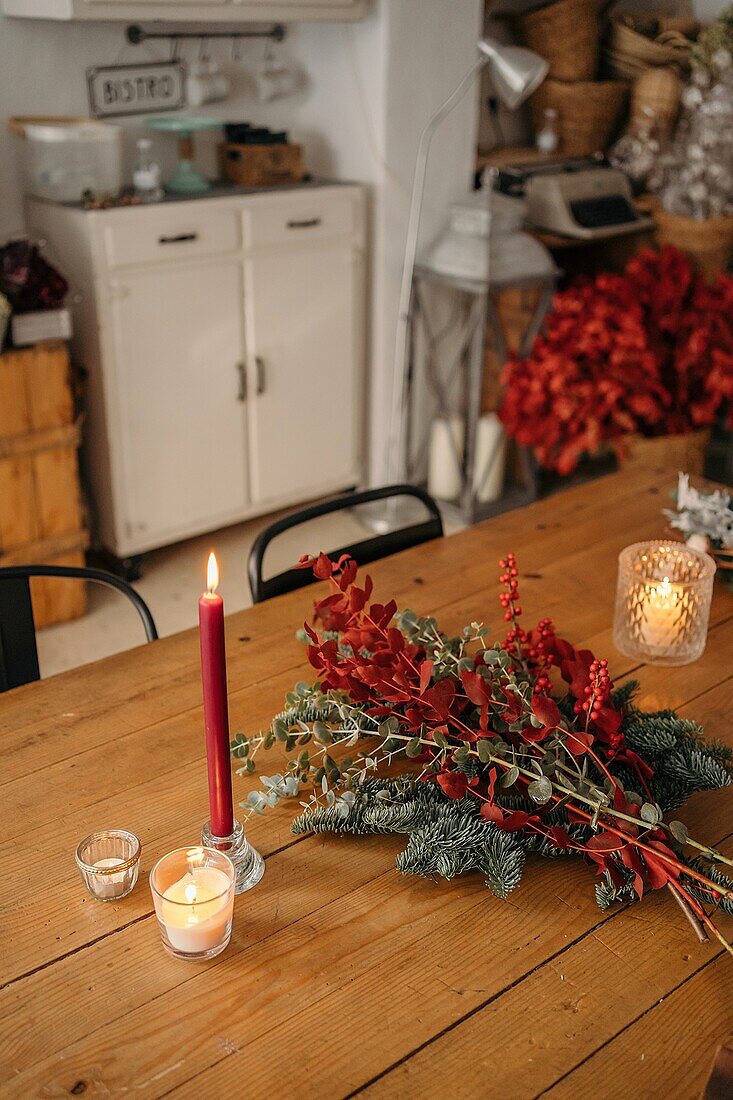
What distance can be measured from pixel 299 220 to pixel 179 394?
0.65 m

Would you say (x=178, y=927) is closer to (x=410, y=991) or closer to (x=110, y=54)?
(x=410, y=991)

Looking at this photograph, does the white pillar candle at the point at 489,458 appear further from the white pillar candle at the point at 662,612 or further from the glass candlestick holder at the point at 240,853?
the glass candlestick holder at the point at 240,853

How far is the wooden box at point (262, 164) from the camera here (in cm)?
326

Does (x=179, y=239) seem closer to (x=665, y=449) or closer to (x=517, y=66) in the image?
(x=517, y=66)

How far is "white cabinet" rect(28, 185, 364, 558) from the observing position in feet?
9.55

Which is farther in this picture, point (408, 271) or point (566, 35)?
point (566, 35)

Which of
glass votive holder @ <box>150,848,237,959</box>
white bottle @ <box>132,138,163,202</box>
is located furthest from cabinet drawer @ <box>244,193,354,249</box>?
glass votive holder @ <box>150,848,237,959</box>

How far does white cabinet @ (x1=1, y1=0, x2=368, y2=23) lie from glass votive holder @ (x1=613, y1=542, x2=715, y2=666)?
205 cm

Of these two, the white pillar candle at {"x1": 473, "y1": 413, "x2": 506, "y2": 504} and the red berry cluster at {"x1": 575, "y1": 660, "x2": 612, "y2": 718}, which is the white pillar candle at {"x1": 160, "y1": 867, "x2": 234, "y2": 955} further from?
the white pillar candle at {"x1": 473, "y1": 413, "x2": 506, "y2": 504}

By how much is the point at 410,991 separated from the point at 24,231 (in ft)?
8.97

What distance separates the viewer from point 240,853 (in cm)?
97

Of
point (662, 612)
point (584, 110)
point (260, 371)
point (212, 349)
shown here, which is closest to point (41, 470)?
point (212, 349)

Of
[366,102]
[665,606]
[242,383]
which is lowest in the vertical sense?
[242,383]

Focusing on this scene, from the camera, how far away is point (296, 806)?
1.09m
